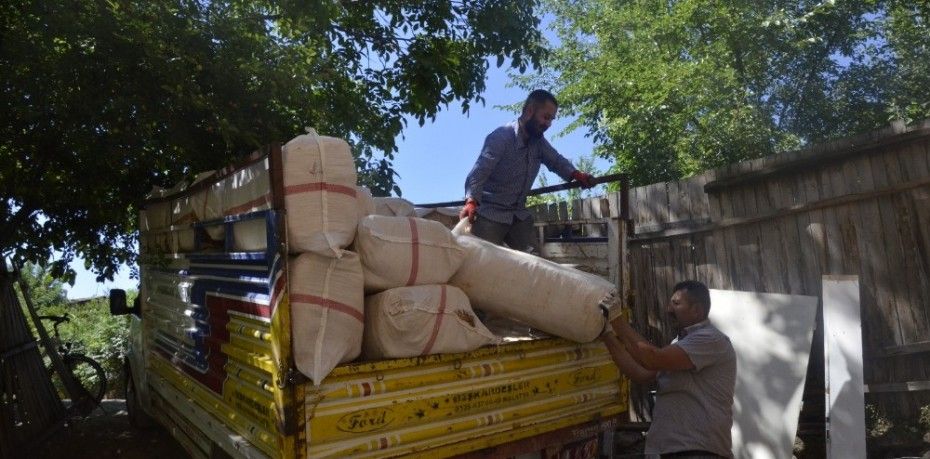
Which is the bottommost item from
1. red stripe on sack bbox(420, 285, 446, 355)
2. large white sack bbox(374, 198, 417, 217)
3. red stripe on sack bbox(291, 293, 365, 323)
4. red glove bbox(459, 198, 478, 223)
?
red stripe on sack bbox(420, 285, 446, 355)

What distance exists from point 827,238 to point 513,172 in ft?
7.42

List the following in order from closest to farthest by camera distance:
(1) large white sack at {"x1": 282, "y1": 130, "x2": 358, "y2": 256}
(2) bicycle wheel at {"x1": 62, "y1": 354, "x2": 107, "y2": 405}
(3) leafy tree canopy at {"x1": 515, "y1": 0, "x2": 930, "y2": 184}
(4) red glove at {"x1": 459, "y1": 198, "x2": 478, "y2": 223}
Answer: (1) large white sack at {"x1": 282, "y1": 130, "x2": 358, "y2": 256} < (4) red glove at {"x1": 459, "y1": 198, "x2": 478, "y2": 223} < (2) bicycle wheel at {"x1": 62, "y1": 354, "x2": 107, "y2": 405} < (3) leafy tree canopy at {"x1": 515, "y1": 0, "x2": 930, "y2": 184}

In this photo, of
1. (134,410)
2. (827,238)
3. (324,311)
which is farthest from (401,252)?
(134,410)

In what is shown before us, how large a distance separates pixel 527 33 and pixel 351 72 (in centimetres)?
184

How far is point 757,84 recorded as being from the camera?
9359mm

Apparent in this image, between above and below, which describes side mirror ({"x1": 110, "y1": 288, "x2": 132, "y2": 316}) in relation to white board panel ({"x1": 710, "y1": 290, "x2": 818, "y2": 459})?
above

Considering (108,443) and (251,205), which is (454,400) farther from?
(108,443)

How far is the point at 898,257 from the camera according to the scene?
4547mm

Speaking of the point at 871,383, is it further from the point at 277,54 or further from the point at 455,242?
the point at 277,54

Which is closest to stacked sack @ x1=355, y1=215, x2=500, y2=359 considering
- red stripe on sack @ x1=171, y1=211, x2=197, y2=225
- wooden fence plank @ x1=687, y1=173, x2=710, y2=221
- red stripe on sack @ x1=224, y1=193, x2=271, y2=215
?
red stripe on sack @ x1=224, y1=193, x2=271, y2=215

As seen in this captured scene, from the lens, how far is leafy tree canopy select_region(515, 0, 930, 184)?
8.48 meters

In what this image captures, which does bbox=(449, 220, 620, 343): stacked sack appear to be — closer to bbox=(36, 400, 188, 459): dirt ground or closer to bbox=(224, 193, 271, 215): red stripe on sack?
bbox=(224, 193, 271, 215): red stripe on sack

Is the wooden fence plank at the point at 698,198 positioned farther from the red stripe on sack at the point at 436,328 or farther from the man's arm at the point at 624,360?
the red stripe on sack at the point at 436,328

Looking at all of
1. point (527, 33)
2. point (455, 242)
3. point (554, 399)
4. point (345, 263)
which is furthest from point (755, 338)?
point (527, 33)
